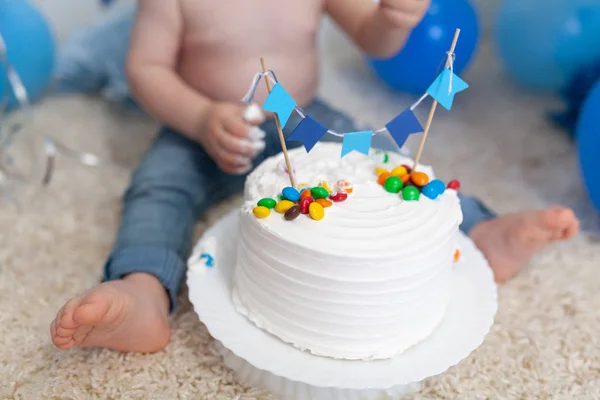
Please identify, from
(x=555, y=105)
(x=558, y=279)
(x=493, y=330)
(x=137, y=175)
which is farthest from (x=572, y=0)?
(x=137, y=175)

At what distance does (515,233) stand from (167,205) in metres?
0.53

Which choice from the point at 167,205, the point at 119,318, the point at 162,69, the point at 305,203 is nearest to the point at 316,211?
the point at 305,203

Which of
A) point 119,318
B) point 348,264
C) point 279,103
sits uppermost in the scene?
point 279,103

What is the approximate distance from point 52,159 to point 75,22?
2.10 ft

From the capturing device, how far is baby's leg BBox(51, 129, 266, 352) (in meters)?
0.74

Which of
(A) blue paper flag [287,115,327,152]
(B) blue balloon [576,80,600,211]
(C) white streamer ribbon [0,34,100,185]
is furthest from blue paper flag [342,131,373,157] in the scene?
(C) white streamer ribbon [0,34,100,185]

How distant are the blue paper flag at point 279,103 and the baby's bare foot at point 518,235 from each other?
0.44m

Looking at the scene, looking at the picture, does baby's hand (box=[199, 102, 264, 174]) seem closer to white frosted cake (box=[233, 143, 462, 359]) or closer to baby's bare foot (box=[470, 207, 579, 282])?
white frosted cake (box=[233, 143, 462, 359])

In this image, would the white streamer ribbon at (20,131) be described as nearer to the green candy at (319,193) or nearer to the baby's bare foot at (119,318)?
the baby's bare foot at (119,318)

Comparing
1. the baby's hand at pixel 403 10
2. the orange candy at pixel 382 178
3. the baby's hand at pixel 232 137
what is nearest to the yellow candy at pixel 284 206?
the orange candy at pixel 382 178

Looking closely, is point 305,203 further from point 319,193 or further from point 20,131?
point 20,131

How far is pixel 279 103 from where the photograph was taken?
675 mm

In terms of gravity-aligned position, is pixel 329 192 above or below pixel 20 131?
above

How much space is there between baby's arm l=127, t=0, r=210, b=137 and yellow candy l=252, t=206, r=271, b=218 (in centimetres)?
34
